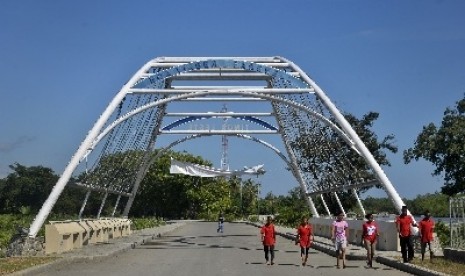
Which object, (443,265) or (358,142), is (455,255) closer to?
(443,265)

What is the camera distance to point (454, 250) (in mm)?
20016

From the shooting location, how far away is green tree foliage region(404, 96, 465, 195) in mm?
41144

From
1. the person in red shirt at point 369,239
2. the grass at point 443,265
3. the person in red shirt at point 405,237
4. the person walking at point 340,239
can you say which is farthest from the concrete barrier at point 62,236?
the grass at point 443,265

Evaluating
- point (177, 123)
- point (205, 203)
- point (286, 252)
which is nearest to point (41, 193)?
point (205, 203)

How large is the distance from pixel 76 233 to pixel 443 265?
1491 cm

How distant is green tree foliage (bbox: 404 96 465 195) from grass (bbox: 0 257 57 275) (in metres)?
26.0

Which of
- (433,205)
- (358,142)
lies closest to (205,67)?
(358,142)

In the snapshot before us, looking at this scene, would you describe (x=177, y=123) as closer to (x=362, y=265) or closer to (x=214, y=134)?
(x=214, y=134)

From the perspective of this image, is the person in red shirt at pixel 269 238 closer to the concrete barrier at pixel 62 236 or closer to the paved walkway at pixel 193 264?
the paved walkway at pixel 193 264

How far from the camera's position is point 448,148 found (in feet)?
136

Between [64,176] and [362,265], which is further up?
[64,176]

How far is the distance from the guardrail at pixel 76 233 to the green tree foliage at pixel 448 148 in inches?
685

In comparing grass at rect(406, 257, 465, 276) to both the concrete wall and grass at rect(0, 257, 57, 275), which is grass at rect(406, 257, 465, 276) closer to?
the concrete wall

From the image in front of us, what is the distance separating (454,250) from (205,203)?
83159 mm
